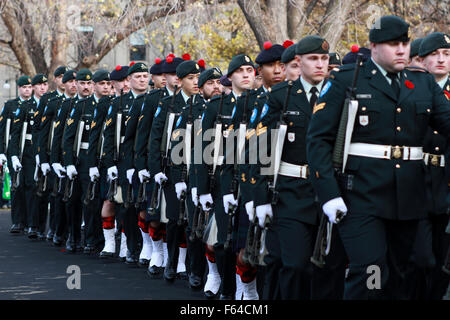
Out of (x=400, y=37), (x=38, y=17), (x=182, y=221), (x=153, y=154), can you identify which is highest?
(x=38, y=17)

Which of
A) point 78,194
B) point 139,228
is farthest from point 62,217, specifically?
point 139,228

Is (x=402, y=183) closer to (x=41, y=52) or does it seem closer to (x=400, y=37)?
(x=400, y=37)

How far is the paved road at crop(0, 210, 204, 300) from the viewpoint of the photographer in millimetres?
8867

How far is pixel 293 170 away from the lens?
661cm

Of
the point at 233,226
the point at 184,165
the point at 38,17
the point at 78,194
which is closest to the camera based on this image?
the point at 233,226

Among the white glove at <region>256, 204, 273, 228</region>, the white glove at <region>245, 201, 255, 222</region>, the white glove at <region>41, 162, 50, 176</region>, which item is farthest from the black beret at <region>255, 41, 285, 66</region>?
the white glove at <region>41, 162, 50, 176</region>

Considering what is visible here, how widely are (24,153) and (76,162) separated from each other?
2324 millimetres

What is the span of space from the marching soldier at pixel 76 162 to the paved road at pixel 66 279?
354mm

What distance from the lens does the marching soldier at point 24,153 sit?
1418 centimetres

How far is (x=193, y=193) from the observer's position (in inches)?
342

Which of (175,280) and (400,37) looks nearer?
(400,37)

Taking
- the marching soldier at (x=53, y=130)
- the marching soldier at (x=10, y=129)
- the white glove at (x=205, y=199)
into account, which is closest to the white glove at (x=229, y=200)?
the white glove at (x=205, y=199)

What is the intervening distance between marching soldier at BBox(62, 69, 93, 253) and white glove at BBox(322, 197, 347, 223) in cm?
661

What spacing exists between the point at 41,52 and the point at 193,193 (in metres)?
15.4
